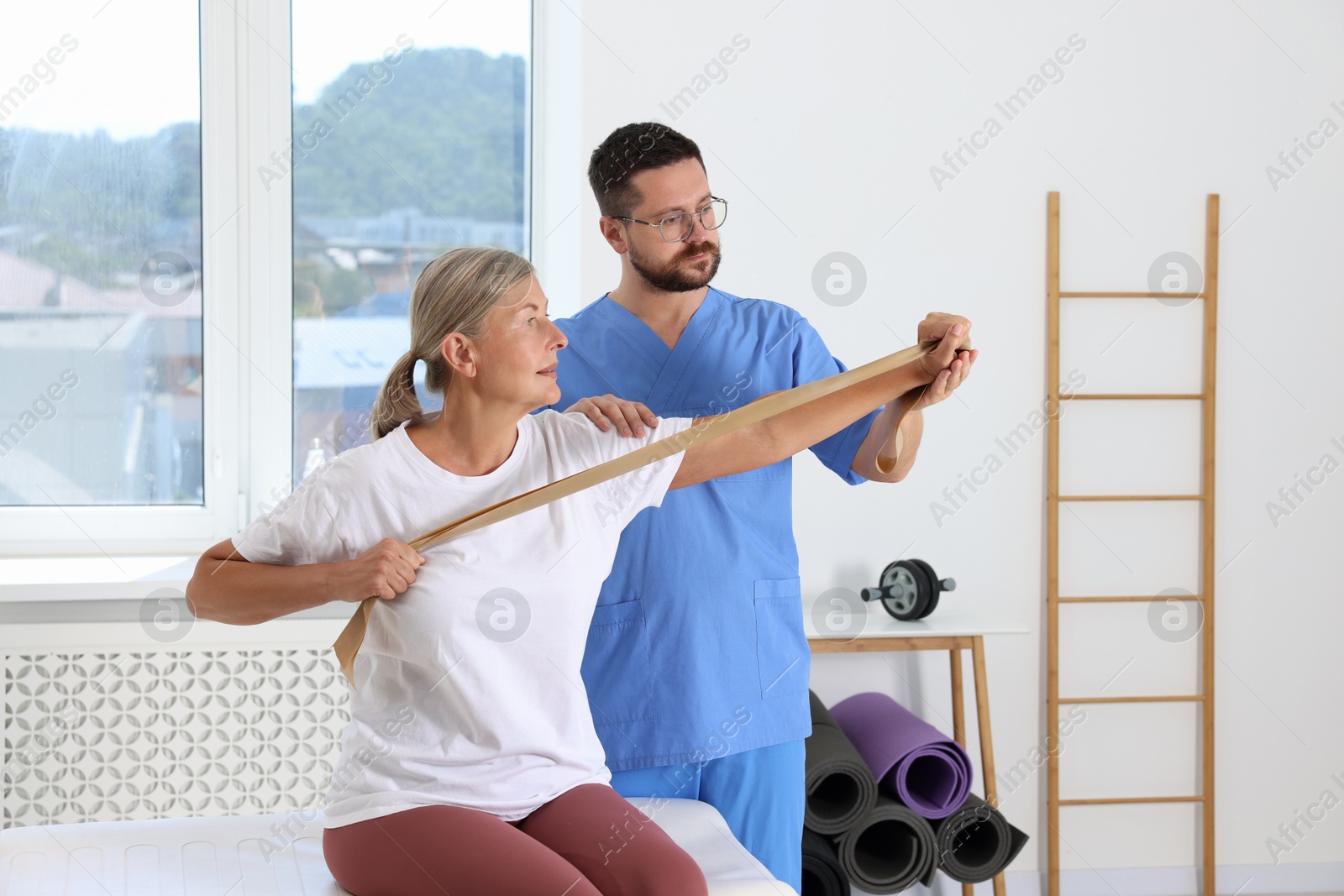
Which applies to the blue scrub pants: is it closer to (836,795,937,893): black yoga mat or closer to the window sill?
(836,795,937,893): black yoga mat

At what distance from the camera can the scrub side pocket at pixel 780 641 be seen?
1.73m

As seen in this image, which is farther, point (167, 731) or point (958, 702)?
point (958, 702)

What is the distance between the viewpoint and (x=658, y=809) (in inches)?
63.2

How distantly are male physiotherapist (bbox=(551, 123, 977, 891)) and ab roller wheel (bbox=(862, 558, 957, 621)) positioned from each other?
922mm

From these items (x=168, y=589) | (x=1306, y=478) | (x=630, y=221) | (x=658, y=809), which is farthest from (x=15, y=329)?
(x=1306, y=478)

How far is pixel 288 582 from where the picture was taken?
4.31 feet

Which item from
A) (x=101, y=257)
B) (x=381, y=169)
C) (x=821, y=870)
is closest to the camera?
(x=821, y=870)

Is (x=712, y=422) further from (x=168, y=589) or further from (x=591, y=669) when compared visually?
(x=168, y=589)

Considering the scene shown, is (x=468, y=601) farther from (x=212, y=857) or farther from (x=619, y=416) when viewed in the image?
(x=212, y=857)

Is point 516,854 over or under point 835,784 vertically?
over

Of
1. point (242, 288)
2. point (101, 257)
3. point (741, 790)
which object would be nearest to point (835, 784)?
point (741, 790)

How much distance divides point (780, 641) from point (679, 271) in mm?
602

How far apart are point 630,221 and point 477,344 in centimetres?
40

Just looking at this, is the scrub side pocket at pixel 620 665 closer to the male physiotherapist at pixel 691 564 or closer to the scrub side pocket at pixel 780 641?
the male physiotherapist at pixel 691 564
